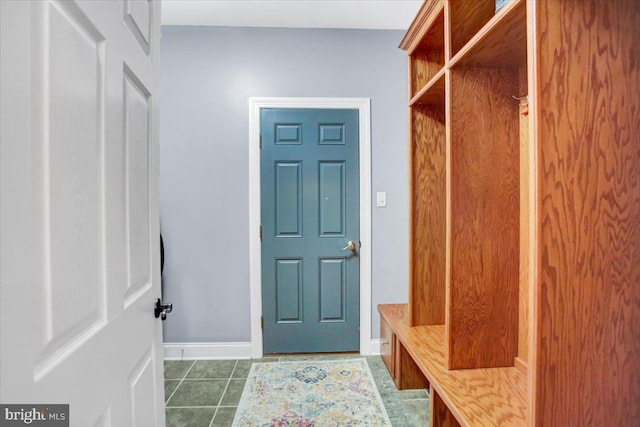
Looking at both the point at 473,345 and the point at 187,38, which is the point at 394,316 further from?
the point at 187,38

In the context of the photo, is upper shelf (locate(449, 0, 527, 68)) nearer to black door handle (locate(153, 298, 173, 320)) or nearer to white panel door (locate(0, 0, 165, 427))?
white panel door (locate(0, 0, 165, 427))

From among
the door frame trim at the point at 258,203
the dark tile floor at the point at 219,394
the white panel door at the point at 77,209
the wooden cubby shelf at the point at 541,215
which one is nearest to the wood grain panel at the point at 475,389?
the wooden cubby shelf at the point at 541,215

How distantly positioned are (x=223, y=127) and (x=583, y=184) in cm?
225

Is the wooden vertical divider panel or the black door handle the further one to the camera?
the wooden vertical divider panel

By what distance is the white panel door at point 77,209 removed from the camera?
0.48 metres

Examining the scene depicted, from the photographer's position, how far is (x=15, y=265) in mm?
474

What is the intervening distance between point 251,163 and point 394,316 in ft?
4.98

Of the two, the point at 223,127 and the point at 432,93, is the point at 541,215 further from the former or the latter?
the point at 223,127

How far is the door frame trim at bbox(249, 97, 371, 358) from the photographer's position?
247 centimetres

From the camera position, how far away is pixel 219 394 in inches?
79.2

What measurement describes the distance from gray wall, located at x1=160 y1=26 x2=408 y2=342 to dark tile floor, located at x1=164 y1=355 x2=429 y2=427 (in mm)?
220

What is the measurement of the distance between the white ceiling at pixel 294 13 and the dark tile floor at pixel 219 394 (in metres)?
2.56

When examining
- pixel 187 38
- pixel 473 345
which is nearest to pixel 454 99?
pixel 473 345

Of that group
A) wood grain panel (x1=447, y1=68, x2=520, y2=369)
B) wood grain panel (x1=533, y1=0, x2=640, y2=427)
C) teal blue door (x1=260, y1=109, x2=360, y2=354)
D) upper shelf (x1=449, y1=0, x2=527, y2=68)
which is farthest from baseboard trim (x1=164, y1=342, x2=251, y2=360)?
upper shelf (x1=449, y1=0, x2=527, y2=68)
